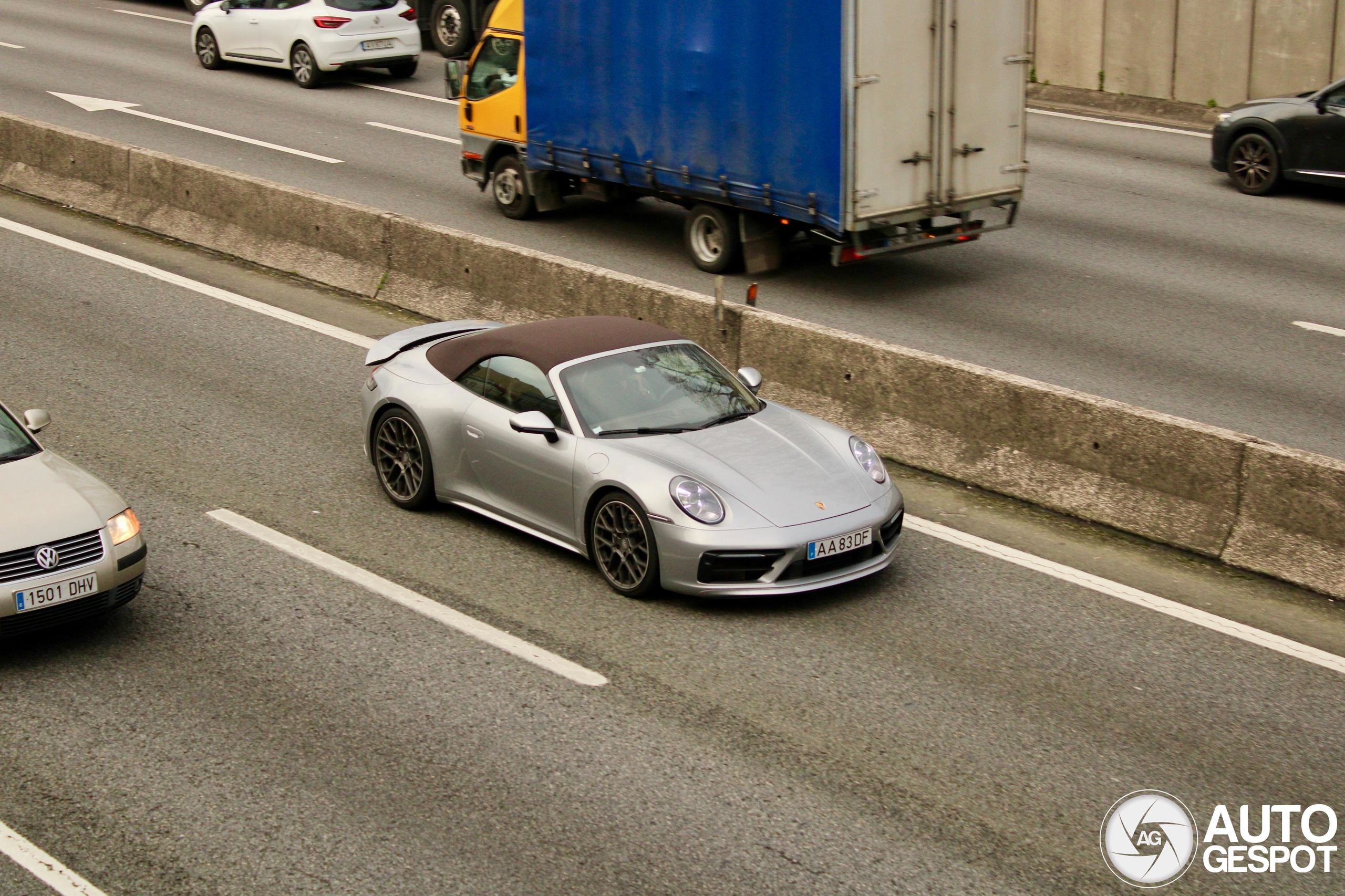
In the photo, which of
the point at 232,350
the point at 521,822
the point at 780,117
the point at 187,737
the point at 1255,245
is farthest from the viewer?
the point at 1255,245

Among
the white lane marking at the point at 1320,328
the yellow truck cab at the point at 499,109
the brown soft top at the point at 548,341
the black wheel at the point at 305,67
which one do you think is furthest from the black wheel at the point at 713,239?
the black wheel at the point at 305,67

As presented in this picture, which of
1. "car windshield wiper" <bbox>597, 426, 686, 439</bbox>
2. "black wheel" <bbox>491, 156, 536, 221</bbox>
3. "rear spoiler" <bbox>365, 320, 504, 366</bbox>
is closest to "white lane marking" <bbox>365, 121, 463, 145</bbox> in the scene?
"black wheel" <bbox>491, 156, 536, 221</bbox>

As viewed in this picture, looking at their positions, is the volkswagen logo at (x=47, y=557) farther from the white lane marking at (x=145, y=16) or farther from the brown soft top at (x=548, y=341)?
the white lane marking at (x=145, y=16)

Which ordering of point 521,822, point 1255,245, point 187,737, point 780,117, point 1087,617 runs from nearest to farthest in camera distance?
point 521,822 < point 187,737 < point 1087,617 < point 780,117 < point 1255,245

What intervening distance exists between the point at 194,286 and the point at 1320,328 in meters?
10.6

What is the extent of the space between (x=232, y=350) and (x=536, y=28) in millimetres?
5628

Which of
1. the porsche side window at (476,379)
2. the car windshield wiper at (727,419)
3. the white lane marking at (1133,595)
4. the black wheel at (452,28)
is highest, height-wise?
the black wheel at (452,28)

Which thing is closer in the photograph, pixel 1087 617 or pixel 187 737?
pixel 187 737

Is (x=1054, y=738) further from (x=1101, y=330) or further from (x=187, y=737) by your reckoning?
(x=1101, y=330)

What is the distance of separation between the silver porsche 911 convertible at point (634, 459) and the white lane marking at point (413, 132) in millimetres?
11678

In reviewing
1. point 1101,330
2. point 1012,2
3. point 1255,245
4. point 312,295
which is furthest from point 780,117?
point 1255,245

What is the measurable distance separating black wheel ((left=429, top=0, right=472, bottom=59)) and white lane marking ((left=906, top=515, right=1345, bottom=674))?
21.3 m

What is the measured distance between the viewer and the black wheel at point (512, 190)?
1669 cm

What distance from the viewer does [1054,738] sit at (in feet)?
20.9
